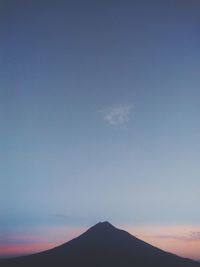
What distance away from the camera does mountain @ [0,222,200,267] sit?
32.3 meters

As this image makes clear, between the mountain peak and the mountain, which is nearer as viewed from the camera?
the mountain

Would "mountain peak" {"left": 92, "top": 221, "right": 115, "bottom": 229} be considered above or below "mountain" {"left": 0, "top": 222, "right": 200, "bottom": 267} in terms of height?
above

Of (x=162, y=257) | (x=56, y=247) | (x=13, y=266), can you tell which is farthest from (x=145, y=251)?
(x=13, y=266)

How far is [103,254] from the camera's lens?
34.6 metres

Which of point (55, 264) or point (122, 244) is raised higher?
point (122, 244)

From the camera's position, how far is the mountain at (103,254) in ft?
106

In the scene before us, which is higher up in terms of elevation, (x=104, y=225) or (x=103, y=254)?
(x=104, y=225)

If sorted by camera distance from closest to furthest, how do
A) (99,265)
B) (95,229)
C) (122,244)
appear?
(99,265) → (122,244) → (95,229)

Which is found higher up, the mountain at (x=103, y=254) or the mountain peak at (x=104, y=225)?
the mountain peak at (x=104, y=225)

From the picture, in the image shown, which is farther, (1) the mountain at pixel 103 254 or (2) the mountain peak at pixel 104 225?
(2) the mountain peak at pixel 104 225

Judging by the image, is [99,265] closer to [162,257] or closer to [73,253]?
[73,253]

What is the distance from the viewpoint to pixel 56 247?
38156 mm

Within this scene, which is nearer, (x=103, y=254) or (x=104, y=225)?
(x=103, y=254)

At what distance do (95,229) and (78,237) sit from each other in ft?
6.93
